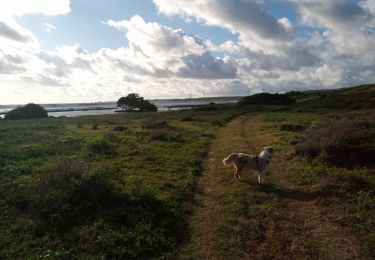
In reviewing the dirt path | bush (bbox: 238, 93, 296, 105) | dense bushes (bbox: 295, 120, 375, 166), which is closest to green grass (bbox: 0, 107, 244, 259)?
the dirt path

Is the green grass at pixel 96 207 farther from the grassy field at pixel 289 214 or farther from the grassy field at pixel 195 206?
the grassy field at pixel 289 214

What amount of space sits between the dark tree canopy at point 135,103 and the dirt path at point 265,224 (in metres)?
87.6

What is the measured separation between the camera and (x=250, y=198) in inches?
549

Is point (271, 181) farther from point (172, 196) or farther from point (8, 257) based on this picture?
point (8, 257)

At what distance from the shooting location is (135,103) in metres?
104

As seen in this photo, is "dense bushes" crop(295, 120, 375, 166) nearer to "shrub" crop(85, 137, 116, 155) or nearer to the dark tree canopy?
"shrub" crop(85, 137, 116, 155)

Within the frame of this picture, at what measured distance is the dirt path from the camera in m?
9.77

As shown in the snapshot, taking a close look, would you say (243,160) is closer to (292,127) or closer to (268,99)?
(292,127)

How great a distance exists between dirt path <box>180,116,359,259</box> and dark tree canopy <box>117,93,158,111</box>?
87616mm

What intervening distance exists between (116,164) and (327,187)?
1120 centimetres

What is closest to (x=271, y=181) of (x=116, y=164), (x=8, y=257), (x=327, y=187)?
(x=327, y=187)

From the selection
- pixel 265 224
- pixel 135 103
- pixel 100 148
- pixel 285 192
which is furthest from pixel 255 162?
pixel 135 103

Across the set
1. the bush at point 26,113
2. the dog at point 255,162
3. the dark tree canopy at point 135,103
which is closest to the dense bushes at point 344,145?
the dog at point 255,162

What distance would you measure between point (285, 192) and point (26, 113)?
71.8 m
